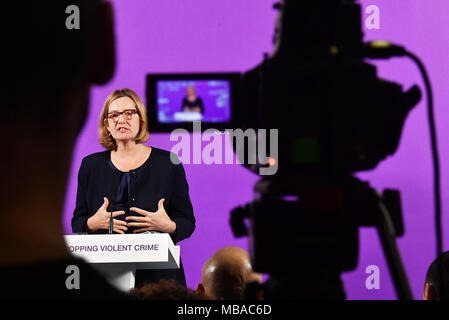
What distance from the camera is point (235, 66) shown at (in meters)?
2.88

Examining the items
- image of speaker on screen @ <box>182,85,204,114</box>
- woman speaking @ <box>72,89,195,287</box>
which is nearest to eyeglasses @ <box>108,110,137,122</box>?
woman speaking @ <box>72,89,195,287</box>

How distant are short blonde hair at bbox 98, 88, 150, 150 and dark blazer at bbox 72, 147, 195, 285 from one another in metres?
0.07

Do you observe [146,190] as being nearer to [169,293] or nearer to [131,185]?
[131,185]

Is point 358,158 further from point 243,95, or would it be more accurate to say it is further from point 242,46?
point 242,46

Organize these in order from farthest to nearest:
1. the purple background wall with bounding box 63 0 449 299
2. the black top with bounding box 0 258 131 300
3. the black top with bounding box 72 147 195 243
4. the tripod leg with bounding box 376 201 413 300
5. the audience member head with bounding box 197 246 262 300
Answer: the purple background wall with bounding box 63 0 449 299
the black top with bounding box 72 147 195 243
the audience member head with bounding box 197 246 262 300
the tripod leg with bounding box 376 201 413 300
the black top with bounding box 0 258 131 300

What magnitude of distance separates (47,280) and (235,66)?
8.17 feet

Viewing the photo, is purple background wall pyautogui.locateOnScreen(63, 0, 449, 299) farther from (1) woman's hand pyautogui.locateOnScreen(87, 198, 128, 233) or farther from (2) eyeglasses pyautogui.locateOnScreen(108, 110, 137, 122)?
(1) woman's hand pyautogui.locateOnScreen(87, 198, 128, 233)

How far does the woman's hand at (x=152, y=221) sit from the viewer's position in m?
1.98

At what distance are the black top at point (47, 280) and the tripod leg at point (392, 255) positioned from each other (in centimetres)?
33

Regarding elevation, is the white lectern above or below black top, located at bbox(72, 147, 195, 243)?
below

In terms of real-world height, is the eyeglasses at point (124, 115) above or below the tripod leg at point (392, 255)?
above

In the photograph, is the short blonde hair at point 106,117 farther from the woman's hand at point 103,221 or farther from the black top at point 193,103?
the black top at point 193,103

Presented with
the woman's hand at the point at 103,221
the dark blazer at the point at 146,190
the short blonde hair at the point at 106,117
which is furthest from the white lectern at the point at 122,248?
the short blonde hair at the point at 106,117

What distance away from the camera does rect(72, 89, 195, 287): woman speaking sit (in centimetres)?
202
